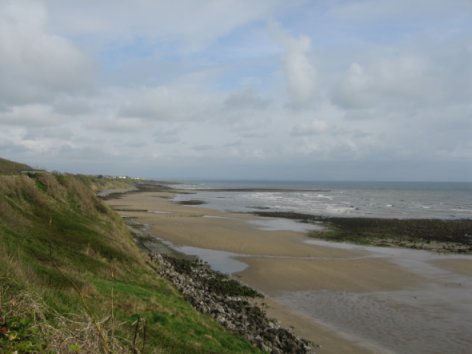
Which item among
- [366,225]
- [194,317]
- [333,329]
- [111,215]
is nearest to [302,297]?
[333,329]

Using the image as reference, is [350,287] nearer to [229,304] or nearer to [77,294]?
[229,304]

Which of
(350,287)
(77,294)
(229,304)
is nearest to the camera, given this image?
(77,294)

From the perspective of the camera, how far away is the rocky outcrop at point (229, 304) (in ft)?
40.1

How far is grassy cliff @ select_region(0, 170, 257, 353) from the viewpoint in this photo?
475cm

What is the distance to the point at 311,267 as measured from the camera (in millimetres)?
25406

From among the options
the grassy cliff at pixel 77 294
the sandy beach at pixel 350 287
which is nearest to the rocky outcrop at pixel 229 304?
the grassy cliff at pixel 77 294

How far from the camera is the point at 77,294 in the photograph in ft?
29.8

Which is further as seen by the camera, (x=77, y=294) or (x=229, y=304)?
(x=229, y=304)

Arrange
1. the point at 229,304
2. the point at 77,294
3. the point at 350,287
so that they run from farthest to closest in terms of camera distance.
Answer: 1. the point at 350,287
2. the point at 229,304
3. the point at 77,294

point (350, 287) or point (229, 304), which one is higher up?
point (229, 304)

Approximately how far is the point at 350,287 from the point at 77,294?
15.3m

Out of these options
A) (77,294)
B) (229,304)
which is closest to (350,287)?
(229,304)

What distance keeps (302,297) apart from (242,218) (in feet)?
112

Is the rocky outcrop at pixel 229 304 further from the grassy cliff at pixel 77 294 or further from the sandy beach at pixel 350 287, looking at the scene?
the sandy beach at pixel 350 287
